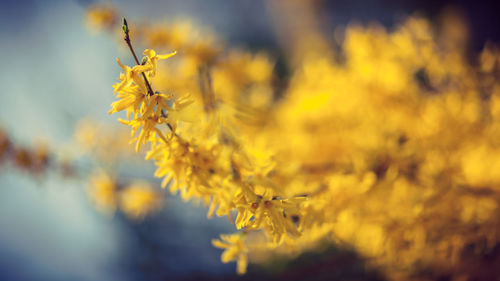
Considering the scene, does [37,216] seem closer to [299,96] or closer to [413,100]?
[299,96]

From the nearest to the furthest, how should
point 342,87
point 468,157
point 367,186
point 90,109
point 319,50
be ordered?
point 367,186 < point 468,157 < point 342,87 < point 90,109 < point 319,50

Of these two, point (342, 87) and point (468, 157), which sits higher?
point (342, 87)

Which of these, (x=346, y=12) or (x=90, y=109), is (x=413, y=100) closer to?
(x=90, y=109)

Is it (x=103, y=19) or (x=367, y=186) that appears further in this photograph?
(x=103, y=19)

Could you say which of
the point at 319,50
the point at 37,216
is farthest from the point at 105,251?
the point at 319,50


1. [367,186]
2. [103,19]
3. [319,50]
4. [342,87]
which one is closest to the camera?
[367,186]

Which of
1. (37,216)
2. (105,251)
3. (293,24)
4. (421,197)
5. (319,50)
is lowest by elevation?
(421,197)
